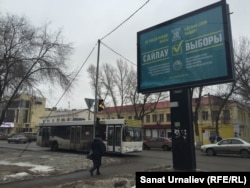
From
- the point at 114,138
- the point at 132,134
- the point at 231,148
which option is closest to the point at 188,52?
the point at 132,134

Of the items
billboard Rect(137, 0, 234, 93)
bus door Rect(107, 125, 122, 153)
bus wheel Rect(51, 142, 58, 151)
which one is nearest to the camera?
billboard Rect(137, 0, 234, 93)

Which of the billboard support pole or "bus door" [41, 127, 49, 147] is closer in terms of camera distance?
the billboard support pole

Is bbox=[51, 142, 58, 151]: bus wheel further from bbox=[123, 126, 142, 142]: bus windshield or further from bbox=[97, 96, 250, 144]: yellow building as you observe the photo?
bbox=[97, 96, 250, 144]: yellow building

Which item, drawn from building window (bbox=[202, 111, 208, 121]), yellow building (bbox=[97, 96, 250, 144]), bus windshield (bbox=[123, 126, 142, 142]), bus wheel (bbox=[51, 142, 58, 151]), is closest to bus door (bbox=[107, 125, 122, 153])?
bus windshield (bbox=[123, 126, 142, 142])

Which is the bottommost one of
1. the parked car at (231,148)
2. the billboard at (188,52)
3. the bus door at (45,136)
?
the parked car at (231,148)

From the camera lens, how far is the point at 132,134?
70.8 feet

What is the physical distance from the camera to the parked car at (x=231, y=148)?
67.8 ft

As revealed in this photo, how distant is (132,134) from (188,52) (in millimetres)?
10753

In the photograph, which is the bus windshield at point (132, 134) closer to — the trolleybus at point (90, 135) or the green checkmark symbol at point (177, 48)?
the trolleybus at point (90, 135)

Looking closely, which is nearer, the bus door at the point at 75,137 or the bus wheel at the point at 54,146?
the bus door at the point at 75,137

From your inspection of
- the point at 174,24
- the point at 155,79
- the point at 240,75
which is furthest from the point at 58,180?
the point at 240,75

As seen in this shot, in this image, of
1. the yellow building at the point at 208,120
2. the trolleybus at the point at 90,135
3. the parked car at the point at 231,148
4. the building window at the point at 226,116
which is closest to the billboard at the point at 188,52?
the trolleybus at the point at 90,135

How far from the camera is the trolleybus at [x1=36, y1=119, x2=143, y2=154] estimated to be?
21111mm

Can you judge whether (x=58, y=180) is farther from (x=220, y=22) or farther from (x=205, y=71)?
(x=220, y=22)
